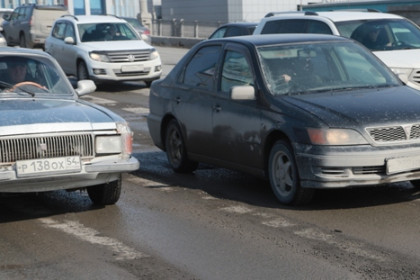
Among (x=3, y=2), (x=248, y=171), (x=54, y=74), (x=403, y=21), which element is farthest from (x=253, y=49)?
(x=3, y=2)

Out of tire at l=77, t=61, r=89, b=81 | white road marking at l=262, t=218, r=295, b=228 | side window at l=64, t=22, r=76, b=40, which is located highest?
white road marking at l=262, t=218, r=295, b=228

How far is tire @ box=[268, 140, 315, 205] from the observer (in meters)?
8.45

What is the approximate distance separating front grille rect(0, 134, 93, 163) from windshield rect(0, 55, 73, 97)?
1406mm

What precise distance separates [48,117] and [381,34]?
8.26 metres

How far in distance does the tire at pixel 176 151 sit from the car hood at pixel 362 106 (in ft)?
6.63

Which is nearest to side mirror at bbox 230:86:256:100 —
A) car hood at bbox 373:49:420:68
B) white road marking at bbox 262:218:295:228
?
white road marking at bbox 262:218:295:228

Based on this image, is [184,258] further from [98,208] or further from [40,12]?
[40,12]

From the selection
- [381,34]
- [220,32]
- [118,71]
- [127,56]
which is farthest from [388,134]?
[127,56]

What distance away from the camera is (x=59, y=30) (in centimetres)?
2445

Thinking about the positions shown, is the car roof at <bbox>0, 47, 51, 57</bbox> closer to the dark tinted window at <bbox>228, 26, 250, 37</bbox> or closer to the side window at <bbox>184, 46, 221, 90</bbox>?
the side window at <bbox>184, 46, 221, 90</bbox>

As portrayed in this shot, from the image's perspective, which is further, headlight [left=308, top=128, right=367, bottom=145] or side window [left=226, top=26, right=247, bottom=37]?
side window [left=226, top=26, right=247, bottom=37]

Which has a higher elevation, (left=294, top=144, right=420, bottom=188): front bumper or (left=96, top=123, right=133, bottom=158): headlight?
(left=96, top=123, right=133, bottom=158): headlight

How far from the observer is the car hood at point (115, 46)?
71.5ft

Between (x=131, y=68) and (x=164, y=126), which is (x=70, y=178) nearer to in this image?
(x=164, y=126)
